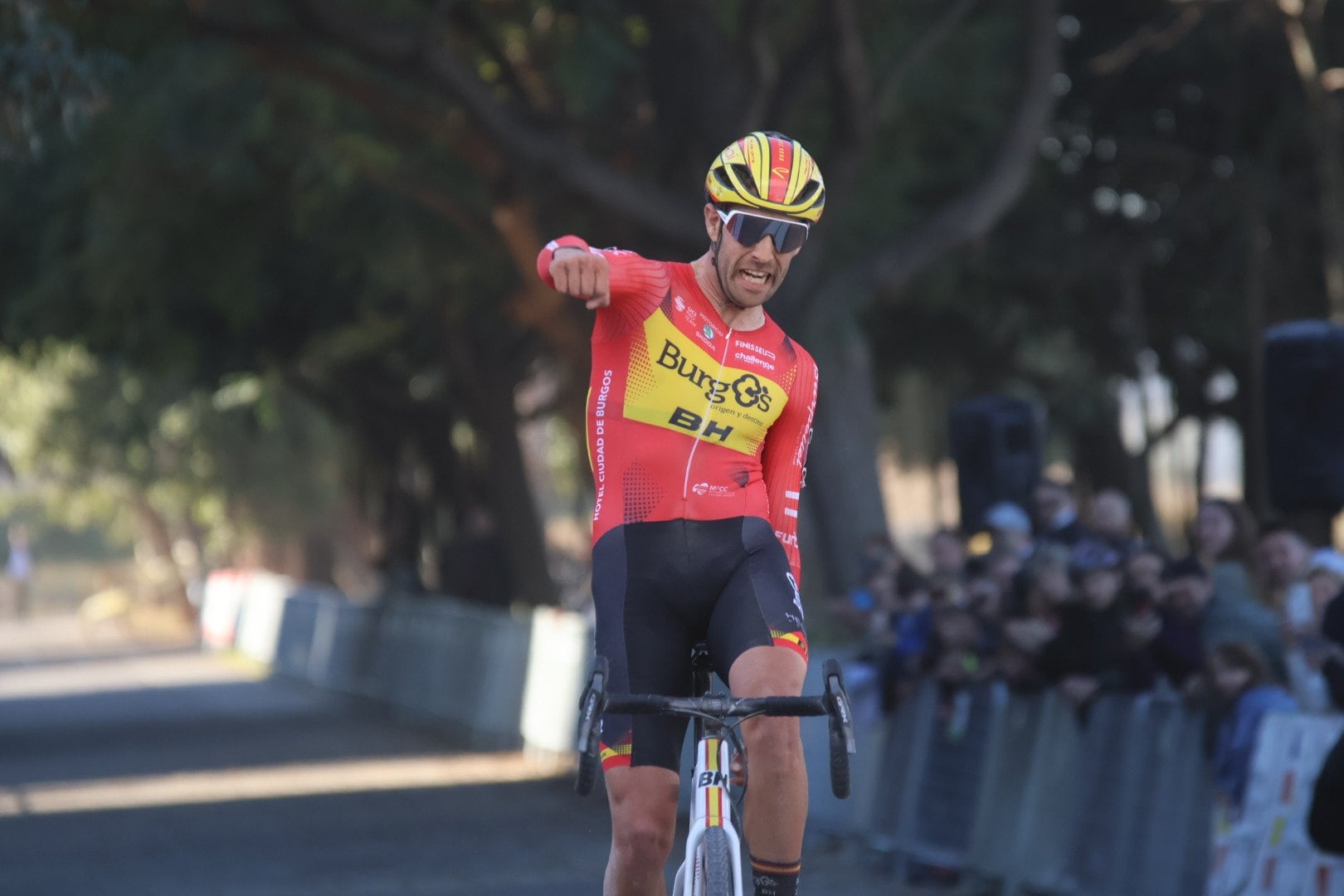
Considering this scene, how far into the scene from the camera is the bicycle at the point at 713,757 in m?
5.52

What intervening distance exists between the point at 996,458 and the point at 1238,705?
5.49 m

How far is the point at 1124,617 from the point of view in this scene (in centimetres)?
1066

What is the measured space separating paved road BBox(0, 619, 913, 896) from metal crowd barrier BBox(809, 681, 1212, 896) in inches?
16.8

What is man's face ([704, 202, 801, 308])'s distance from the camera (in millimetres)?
6133

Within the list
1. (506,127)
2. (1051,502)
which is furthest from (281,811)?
(1051,502)

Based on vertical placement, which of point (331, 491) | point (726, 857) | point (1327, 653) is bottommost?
point (726, 857)

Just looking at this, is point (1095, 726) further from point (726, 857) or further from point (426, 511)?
point (426, 511)

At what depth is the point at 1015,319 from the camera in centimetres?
2717

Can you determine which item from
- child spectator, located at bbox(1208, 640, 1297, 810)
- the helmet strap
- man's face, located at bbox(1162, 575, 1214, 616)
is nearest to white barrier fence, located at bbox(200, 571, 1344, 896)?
child spectator, located at bbox(1208, 640, 1297, 810)

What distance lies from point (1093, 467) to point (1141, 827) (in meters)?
20.0

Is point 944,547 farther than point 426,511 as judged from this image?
No

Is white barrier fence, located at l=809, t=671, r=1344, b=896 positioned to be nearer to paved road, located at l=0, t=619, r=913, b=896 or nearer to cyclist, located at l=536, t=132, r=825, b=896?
paved road, located at l=0, t=619, r=913, b=896

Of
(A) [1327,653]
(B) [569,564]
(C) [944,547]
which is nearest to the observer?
(A) [1327,653]

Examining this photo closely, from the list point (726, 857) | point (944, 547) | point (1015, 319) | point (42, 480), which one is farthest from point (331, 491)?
point (726, 857)
